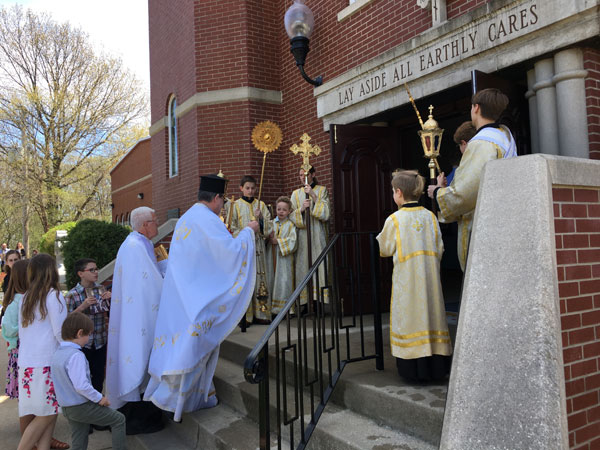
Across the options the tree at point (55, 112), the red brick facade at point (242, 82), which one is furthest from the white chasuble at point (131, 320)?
the tree at point (55, 112)

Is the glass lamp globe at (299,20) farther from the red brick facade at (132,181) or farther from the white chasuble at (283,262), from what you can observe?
the red brick facade at (132,181)

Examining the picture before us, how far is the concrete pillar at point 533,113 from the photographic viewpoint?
4.75 meters

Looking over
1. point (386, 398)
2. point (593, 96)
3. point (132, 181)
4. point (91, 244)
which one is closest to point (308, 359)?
point (386, 398)

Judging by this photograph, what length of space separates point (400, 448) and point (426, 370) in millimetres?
653

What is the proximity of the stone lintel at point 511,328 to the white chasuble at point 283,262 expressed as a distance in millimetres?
4410

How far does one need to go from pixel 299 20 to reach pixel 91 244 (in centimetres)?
697

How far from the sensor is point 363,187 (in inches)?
267

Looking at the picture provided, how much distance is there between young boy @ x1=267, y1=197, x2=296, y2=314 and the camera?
270 inches

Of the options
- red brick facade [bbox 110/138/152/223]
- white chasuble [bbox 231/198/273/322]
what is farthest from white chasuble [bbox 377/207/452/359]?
red brick facade [bbox 110/138/152/223]

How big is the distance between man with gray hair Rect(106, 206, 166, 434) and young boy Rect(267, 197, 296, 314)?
236 cm

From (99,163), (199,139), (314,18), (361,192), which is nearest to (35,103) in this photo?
(99,163)

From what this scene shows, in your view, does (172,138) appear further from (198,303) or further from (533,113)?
(533,113)

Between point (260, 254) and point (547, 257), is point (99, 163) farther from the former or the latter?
point (547, 257)

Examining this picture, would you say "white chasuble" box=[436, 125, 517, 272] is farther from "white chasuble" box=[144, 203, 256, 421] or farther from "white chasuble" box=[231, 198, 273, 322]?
"white chasuble" box=[231, 198, 273, 322]
